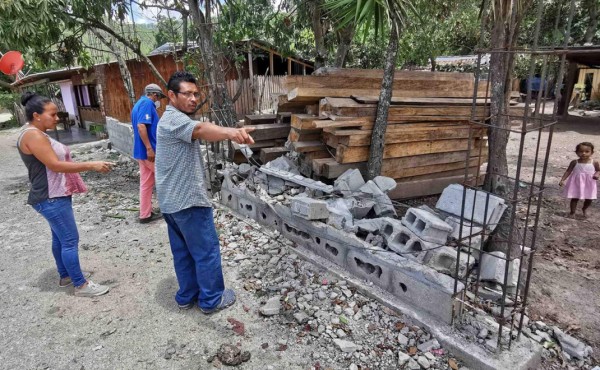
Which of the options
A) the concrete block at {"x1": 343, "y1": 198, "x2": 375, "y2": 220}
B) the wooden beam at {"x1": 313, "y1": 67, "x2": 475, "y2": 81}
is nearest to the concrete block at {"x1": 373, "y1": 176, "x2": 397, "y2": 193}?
the concrete block at {"x1": 343, "y1": 198, "x2": 375, "y2": 220}

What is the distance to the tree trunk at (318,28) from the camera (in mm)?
7855

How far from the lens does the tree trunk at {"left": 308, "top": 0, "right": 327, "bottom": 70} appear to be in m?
7.85

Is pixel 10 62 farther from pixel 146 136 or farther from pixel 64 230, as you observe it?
pixel 64 230

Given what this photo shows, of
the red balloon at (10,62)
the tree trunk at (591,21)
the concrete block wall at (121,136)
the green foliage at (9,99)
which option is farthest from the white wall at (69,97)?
the tree trunk at (591,21)

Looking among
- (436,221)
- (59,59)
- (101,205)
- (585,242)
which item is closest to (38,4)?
(101,205)

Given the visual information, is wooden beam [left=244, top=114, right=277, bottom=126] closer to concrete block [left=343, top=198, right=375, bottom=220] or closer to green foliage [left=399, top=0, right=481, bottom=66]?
concrete block [left=343, top=198, right=375, bottom=220]

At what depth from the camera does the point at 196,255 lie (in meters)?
3.08

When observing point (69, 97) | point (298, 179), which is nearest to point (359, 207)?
point (298, 179)

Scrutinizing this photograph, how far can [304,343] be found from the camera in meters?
2.92

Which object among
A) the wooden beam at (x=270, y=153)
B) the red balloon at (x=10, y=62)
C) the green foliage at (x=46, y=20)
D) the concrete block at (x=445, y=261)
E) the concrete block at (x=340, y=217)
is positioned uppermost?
the green foliage at (x=46, y=20)

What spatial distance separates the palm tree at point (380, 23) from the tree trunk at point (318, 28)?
10.8ft

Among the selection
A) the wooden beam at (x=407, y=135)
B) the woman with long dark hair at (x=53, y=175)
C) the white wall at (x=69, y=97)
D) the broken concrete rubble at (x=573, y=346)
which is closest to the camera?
the broken concrete rubble at (x=573, y=346)

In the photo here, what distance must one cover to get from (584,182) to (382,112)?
3.10 metres

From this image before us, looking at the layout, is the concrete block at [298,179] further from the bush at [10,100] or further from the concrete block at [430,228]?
the bush at [10,100]
